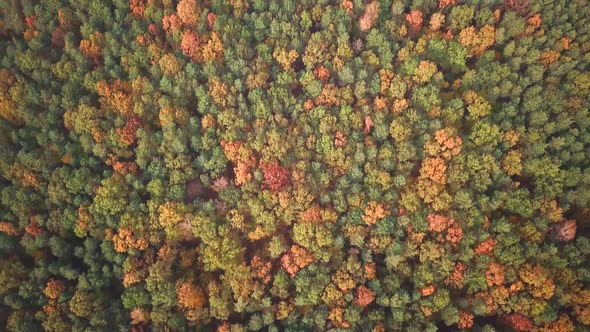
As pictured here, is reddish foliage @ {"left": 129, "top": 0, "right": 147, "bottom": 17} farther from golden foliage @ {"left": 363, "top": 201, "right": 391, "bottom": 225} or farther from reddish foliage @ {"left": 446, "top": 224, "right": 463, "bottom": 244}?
reddish foliage @ {"left": 446, "top": 224, "right": 463, "bottom": 244}

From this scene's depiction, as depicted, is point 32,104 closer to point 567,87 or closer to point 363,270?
point 363,270

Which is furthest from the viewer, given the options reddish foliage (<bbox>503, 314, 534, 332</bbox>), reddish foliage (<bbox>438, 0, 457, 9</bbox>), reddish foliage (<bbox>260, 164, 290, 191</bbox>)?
reddish foliage (<bbox>438, 0, 457, 9</bbox>)

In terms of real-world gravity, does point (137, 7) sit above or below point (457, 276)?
above

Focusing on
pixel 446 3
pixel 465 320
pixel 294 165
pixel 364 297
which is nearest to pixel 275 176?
pixel 294 165

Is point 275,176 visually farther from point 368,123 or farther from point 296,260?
point 368,123

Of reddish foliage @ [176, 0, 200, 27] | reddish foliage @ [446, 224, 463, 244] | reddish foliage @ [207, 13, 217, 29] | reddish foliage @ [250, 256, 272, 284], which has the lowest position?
reddish foliage @ [250, 256, 272, 284]

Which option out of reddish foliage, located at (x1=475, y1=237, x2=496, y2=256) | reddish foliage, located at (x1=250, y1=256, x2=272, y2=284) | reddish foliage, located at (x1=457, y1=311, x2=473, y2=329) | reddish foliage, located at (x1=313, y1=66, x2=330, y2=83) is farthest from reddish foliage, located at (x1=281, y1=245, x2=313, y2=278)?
reddish foliage, located at (x1=313, y1=66, x2=330, y2=83)

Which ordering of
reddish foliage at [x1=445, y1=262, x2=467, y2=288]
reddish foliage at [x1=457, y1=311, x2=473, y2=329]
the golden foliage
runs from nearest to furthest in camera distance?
reddish foliage at [x1=457, y1=311, x2=473, y2=329]
reddish foliage at [x1=445, y1=262, x2=467, y2=288]
the golden foliage

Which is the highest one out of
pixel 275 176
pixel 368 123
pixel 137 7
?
pixel 137 7

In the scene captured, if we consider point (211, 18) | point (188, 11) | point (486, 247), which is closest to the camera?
point (486, 247)
